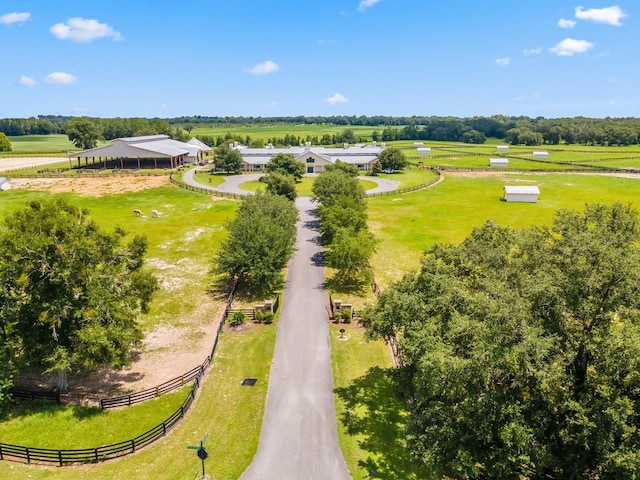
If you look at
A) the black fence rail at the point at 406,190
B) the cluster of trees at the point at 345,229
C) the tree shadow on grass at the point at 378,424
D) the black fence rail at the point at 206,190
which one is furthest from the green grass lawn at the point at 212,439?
the black fence rail at the point at 406,190

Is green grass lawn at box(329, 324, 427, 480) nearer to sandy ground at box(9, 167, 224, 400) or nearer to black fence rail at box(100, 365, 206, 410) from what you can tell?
black fence rail at box(100, 365, 206, 410)

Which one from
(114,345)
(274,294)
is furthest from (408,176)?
(114,345)

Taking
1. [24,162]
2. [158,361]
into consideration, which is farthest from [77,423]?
[24,162]

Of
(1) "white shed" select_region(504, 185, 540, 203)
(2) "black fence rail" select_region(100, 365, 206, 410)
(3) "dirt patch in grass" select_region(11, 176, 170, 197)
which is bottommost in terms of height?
(2) "black fence rail" select_region(100, 365, 206, 410)

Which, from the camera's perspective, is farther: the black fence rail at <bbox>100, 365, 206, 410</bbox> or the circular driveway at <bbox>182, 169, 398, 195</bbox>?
the circular driveway at <bbox>182, 169, 398, 195</bbox>

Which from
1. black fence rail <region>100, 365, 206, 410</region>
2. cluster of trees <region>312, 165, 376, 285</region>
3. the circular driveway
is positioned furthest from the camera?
the circular driveway

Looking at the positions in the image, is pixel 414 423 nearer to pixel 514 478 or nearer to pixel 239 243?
pixel 514 478

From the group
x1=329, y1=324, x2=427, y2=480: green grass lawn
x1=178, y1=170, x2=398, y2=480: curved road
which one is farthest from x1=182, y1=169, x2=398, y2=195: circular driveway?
x1=329, y1=324, x2=427, y2=480: green grass lawn
